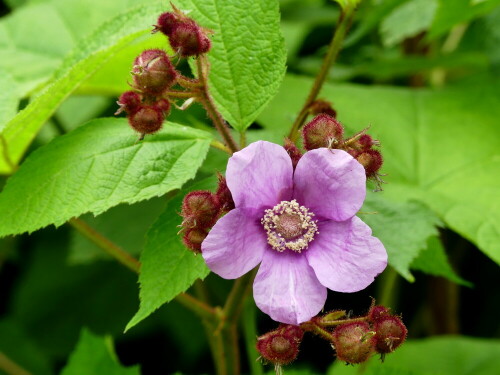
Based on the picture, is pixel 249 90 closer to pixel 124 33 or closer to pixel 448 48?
pixel 124 33

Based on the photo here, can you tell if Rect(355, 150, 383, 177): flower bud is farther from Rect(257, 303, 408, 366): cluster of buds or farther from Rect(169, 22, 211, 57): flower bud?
Rect(169, 22, 211, 57): flower bud

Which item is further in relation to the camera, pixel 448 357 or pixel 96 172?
pixel 448 357

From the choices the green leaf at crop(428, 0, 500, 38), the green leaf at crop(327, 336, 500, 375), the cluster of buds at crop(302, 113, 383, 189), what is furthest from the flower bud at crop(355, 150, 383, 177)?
the green leaf at crop(327, 336, 500, 375)

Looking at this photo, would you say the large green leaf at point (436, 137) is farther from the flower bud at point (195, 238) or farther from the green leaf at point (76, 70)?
the flower bud at point (195, 238)

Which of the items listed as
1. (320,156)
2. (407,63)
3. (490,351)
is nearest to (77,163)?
(320,156)

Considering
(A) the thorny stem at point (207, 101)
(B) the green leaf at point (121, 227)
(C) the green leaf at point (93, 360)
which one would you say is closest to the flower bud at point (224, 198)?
(A) the thorny stem at point (207, 101)

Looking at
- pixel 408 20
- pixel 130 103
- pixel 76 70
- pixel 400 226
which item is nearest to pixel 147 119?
pixel 130 103

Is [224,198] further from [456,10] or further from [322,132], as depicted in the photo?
[456,10]
